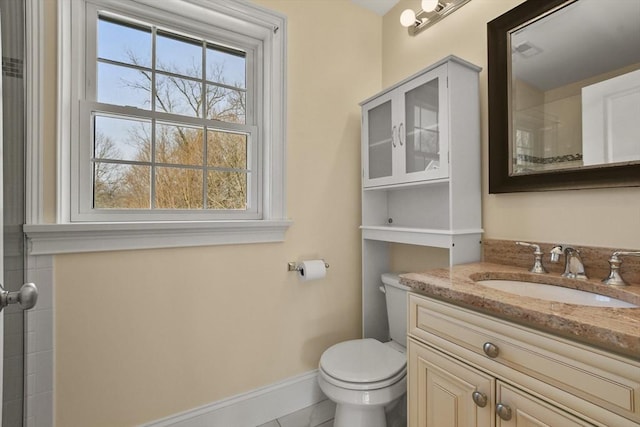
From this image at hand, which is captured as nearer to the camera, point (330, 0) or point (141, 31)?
point (141, 31)

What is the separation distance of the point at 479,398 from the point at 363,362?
63cm

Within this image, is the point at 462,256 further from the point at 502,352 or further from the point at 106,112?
the point at 106,112

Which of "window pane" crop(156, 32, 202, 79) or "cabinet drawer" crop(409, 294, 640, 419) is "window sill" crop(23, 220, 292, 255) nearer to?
"window pane" crop(156, 32, 202, 79)

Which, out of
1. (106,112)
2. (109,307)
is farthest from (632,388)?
(106,112)

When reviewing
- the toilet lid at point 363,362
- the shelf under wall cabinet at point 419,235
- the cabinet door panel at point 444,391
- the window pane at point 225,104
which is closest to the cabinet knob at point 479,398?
the cabinet door panel at point 444,391

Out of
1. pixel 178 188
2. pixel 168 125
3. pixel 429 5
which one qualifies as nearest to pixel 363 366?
pixel 178 188

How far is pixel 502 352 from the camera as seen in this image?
2.64ft

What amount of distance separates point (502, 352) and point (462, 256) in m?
0.61

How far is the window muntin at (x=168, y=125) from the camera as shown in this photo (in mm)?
1363

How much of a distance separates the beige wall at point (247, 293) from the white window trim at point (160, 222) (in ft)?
0.18

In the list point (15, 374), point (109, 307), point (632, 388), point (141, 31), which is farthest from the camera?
point (141, 31)

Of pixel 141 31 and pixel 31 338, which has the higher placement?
pixel 141 31

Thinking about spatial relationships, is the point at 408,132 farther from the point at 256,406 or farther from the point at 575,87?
the point at 256,406

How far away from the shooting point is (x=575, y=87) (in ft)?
3.68
